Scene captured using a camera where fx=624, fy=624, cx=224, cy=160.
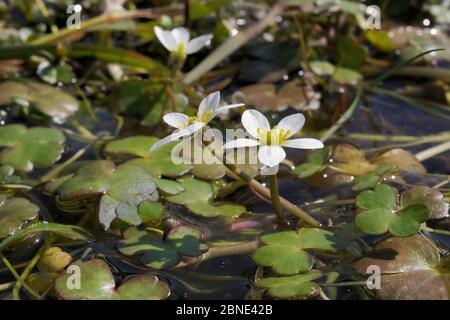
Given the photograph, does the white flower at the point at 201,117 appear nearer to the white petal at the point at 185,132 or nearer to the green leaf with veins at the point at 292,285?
the white petal at the point at 185,132

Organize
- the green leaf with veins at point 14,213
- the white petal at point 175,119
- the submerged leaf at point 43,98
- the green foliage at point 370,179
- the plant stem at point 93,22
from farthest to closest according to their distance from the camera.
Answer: the plant stem at point 93,22 → the submerged leaf at point 43,98 → the green foliage at point 370,179 → the green leaf with veins at point 14,213 → the white petal at point 175,119

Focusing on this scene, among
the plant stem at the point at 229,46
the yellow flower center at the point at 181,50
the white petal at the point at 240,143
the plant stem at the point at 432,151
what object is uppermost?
the plant stem at the point at 229,46

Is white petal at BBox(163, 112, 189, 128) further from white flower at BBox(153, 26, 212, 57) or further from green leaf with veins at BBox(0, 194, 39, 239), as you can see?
white flower at BBox(153, 26, 212, 57)

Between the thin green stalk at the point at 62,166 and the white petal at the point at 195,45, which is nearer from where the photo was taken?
the thin green stalk at the point at 62,166

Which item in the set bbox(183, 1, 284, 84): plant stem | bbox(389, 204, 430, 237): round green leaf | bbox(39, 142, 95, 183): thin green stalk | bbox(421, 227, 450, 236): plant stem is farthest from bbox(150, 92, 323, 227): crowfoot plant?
bbox(183, 1, 284, 84): plant stem

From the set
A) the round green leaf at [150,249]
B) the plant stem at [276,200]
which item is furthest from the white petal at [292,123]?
the round green leaf at [150,249]

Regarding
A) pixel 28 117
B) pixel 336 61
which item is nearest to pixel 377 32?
pixel 336 61

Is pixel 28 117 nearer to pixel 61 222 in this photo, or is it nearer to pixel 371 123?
pixel 61 222
